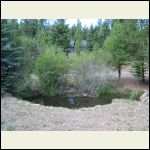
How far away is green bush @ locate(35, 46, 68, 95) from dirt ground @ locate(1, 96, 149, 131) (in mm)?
3543

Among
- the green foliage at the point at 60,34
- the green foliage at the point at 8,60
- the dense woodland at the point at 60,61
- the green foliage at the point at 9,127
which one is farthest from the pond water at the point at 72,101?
the green foliage at the point at 60,34

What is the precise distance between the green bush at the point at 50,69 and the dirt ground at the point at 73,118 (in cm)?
354

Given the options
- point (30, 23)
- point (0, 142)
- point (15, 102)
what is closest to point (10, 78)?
point (15, 102)

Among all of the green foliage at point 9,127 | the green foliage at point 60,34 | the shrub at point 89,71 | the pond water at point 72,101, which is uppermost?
the green foliage at point 60,34

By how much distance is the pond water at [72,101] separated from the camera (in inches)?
417

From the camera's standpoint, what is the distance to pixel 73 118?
684cm

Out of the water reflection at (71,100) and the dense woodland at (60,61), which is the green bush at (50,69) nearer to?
the dense woodland at (60,61)

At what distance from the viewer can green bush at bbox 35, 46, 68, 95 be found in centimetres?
1170

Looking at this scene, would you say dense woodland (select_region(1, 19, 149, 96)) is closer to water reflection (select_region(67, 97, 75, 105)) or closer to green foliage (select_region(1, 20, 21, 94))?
green foliage (select_region(1, 20, 21, 94))

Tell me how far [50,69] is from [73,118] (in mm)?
5174

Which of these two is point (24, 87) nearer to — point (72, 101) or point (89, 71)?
point (72, 101)

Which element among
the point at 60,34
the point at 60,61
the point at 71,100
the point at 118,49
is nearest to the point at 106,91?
the point at 71,100

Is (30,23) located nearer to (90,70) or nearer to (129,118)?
(90,70)

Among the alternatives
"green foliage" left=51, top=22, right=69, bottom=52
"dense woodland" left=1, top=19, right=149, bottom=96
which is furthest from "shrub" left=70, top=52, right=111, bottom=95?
"green foliage" left=51, top=22, right=69, bottom=52
